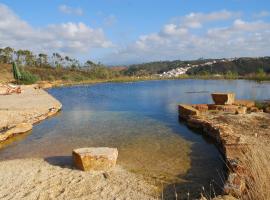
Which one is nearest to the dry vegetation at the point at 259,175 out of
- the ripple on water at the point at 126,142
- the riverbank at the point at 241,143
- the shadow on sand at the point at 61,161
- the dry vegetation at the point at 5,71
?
the riverbank at the point at 241,143

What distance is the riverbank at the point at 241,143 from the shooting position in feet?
13.9

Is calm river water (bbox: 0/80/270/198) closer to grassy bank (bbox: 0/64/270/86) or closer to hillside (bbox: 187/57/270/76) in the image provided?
grassy bank (bbox: 0/64/270/86)

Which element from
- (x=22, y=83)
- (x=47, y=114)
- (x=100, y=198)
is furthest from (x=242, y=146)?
(x=22, y=83)

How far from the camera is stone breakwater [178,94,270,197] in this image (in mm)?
6060

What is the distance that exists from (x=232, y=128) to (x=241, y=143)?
310 cm

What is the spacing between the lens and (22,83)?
43.1 metres

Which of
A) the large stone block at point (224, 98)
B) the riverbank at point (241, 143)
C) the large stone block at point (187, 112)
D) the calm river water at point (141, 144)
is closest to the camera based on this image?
the riverbank at point (241, 143)

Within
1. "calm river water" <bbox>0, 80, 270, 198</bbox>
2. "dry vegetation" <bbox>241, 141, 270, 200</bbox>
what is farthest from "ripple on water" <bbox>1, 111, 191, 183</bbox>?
"dry vegetation" <bbox>241, 141, 270, 200</bbox>

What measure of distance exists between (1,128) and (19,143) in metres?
2.29

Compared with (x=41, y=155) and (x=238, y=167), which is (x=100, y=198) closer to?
(x=238, y=167)

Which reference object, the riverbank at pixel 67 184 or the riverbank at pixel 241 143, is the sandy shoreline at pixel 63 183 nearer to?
the riverbank at pixel 67 184

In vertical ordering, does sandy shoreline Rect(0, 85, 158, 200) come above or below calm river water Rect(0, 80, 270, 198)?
above

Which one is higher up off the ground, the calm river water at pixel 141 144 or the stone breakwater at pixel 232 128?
the stone breakwater at pixel 232 128

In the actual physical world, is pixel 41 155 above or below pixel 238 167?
below
